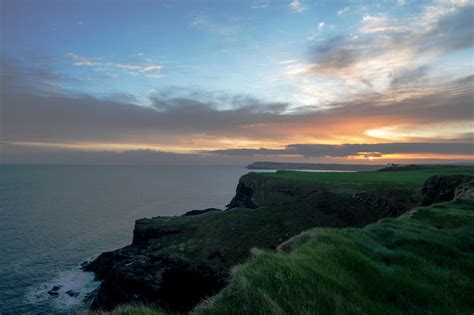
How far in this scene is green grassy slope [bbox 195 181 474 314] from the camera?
569cm

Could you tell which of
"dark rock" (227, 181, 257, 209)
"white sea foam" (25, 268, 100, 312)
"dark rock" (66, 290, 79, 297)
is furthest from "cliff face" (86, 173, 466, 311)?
"dark rock" (227, 181, 257, 209)

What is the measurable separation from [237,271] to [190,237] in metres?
38.1

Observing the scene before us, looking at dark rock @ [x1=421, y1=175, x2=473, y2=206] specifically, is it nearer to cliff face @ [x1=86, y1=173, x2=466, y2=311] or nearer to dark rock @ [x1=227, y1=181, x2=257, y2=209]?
cliff face @ [x1=86, y1=173, x2=466, y2=311]

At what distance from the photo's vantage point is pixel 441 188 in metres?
33.8

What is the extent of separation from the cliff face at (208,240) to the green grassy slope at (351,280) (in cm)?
2226

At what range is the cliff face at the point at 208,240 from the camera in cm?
3181

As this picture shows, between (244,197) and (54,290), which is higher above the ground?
(244,197)

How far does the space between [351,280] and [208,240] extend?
34784mm

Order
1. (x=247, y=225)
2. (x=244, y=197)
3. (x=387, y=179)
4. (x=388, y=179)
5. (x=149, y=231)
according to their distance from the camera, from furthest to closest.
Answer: (x=244, y=197)
(x=387, y=179)
(x=388, y=179)
(x=149, y=231)
(x=247, y=225)

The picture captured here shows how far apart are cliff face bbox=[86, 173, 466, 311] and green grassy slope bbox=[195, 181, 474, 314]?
22.3 metres

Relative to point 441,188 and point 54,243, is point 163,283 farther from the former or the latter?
point 54,243

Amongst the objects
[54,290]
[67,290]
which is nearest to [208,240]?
[67,290]

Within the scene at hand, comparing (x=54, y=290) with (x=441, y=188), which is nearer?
(x=441, y=188)

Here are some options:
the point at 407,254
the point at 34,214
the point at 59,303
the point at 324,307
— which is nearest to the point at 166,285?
the point at 59,303
